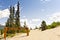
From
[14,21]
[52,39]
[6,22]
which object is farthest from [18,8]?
[52,39]

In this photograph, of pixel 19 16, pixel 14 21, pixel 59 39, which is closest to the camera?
pixel 59 39

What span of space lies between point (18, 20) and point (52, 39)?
3620 centimetres

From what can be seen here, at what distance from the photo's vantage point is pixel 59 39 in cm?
1190

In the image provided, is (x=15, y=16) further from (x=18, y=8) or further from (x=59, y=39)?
(x=59, y=39)

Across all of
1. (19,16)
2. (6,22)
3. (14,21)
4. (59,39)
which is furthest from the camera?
(6,22)

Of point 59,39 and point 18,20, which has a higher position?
point 18,20

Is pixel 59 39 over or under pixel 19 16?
under

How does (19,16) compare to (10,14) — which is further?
(10,14)

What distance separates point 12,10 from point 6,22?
8874mm

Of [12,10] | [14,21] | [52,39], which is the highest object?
[12,10]

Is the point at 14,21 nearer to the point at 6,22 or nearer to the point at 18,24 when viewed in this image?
the point at 18,24

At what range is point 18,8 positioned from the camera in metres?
48.7

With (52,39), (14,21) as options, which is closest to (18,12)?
(14,21)

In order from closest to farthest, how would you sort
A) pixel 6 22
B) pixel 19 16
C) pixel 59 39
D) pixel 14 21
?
pixel 59 39, pixel 19 16, pixel 14 21, pixel 6 22
